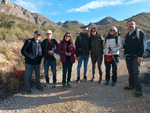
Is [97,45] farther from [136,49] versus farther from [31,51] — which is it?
[31,51]

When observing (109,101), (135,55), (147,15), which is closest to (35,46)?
(109,101)

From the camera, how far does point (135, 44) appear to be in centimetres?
349

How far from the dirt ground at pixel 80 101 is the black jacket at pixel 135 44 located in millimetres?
1359

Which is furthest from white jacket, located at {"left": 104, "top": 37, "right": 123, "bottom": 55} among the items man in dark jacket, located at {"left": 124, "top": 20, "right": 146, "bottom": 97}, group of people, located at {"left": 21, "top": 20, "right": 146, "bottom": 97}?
man in dark jacket, located at {"left": 124, "top": 20, "right": 146, "bottom": 97}

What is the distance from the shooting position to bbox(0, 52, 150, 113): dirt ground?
3.07 m

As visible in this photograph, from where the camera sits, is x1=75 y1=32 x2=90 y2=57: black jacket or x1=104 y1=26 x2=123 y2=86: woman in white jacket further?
x1=75 y1=32 x2=90 y2=57: black jacket

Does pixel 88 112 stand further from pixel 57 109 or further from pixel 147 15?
pixel 147 15

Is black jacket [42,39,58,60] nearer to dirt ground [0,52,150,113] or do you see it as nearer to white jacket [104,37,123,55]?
dirt ground [0,52,150,113]

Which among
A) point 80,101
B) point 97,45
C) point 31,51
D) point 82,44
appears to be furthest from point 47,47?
point 80,101

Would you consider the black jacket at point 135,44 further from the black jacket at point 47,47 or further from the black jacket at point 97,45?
the black jacket at point 47,47

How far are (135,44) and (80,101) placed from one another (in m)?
2.46

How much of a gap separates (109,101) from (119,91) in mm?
761

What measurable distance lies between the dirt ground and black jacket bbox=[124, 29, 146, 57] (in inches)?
53.5

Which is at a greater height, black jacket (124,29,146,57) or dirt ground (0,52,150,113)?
black jacket (124,29,146,57)
